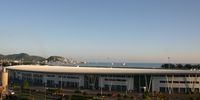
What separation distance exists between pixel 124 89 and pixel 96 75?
8.93m

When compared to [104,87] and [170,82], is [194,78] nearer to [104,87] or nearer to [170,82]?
[170,82]

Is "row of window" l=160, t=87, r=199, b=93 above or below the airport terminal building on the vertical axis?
below

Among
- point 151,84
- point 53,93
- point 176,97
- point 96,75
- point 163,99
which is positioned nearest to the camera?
point 163,99

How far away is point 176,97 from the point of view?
71625mm

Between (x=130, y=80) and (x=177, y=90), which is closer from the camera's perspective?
(x=177, y=90)

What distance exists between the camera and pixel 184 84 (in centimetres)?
8019

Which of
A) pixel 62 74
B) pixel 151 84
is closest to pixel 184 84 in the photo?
pixel 151 84

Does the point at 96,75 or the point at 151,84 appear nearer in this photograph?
the point at 151,84

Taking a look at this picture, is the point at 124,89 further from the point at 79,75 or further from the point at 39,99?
the point at 39,99

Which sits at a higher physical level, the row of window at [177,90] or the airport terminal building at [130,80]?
the airport terminal building at [130,80]

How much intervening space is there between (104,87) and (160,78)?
621 inches

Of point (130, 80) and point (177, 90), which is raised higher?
point (130, 80)

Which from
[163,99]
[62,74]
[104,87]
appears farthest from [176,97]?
[62,74]

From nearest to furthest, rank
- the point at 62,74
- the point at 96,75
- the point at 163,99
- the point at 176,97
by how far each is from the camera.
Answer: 1. the point at 163,99
2. the point at 176,97
3. the point at 96,75
4. the point at 62,74
